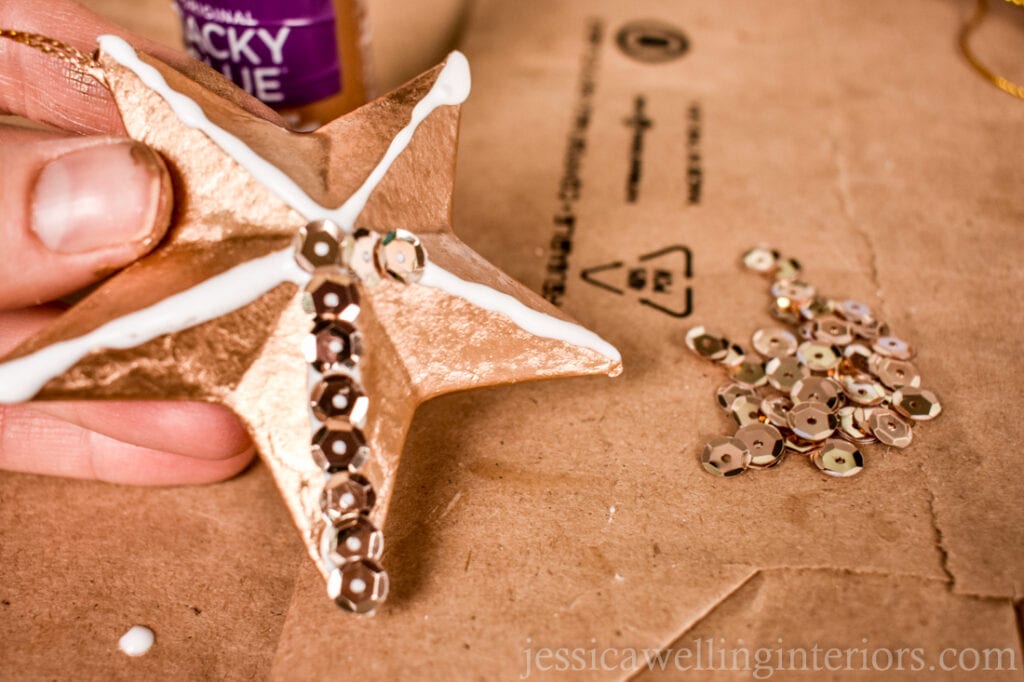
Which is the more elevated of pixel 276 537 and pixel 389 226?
pixel 389 226

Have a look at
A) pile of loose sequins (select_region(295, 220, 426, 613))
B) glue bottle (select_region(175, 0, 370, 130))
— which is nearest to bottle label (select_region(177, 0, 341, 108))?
glue bottle (select_region(175, 0, 370, 130))

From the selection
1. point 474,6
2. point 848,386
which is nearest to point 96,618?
point 848,386

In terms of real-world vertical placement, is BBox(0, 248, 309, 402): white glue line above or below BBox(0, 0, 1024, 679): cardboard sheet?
above

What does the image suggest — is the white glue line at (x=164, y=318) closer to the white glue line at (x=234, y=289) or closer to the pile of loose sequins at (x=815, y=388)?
the white glue line at (x=234, y=289)

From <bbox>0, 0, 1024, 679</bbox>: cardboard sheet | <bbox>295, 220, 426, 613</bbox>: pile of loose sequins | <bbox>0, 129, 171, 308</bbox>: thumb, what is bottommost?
<bbox>0, 0, 1024, 679</bbox>: cardboard sheet

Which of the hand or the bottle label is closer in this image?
the hand

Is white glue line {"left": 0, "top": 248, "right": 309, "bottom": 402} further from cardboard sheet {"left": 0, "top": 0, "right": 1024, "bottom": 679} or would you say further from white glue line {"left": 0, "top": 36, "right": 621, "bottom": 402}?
cardboard sheet {"left": 0, "top": 0, "right": 1024, "bottom": 679}

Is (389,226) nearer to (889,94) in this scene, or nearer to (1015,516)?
(1015,516)
